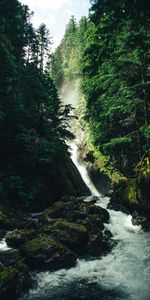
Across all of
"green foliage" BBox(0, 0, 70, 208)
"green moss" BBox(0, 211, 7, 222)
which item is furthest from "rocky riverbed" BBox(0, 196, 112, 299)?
"green foliage" BBox(0, 0, 70, 208)

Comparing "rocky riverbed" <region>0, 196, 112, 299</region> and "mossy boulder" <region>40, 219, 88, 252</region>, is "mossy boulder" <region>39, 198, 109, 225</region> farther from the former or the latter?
"mossy boulder" <region>40, 219, 88, 252</region>

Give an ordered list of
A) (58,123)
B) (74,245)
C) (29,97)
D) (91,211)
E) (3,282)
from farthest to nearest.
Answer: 1. (29,97)
2. (58,123)
3. (91,211)
4. (74,245)
5. (3,282)

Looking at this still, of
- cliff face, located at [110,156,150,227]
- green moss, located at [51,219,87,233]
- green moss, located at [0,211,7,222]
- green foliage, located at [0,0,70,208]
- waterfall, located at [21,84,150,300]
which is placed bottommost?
waterfall, located at [21,84,150,300]

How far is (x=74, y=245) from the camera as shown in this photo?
496 inches

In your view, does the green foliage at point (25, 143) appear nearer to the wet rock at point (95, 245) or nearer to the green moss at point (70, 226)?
the green moss at point (70, 226)

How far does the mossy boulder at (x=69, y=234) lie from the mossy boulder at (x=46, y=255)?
37.3 inches

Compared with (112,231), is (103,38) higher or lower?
higher

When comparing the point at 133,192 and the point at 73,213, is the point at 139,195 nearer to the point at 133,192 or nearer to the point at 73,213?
the point at 133,192

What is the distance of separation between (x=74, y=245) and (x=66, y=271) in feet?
6.18

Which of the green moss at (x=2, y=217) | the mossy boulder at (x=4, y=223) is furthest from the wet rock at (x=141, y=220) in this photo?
the green moss at (x=2, y=217)

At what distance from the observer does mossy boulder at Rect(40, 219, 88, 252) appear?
12.6 m

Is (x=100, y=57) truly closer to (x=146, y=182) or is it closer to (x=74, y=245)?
(x=74, y=245)

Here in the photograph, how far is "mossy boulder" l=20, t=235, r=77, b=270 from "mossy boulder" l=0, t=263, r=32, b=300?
1264 millimetres

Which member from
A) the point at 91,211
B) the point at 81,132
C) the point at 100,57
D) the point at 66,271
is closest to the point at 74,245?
the point at 66,271
